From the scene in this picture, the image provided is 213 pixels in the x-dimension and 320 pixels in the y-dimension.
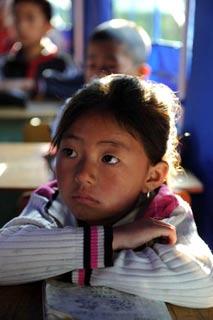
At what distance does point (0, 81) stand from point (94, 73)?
1.72 meters

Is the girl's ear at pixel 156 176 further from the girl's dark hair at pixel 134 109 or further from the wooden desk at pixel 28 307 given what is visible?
the wooden desk at pixel 28 307

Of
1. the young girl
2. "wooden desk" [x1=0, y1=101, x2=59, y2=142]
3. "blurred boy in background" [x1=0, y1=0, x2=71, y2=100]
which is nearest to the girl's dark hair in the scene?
the young girl

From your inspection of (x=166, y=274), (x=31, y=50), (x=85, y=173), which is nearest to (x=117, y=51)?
(x=85, y=173)

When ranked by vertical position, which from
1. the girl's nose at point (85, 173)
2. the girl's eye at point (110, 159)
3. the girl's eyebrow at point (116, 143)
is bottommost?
the girl's nose at point (85, 173)

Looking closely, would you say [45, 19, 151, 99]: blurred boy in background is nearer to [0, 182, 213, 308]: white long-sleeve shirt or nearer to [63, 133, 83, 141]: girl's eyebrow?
[63, 133, 83, 141]: girl's eyebrow

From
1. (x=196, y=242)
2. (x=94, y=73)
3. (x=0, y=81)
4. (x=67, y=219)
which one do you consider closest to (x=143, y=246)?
(x=196, y=242)

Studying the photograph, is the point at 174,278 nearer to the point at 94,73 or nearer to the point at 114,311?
the point at 114,311

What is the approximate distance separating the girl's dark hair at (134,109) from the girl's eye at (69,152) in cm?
5

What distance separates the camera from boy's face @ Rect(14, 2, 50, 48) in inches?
160

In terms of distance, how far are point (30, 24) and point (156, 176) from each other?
311 cm

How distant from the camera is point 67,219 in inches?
49.1

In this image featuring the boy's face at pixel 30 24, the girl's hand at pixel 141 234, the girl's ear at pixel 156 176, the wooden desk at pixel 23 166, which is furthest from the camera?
the boy's face at pixel 30 24

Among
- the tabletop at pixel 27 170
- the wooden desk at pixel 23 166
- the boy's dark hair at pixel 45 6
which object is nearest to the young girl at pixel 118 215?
the tabletop at pixel 27 170

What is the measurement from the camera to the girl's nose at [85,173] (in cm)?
107
